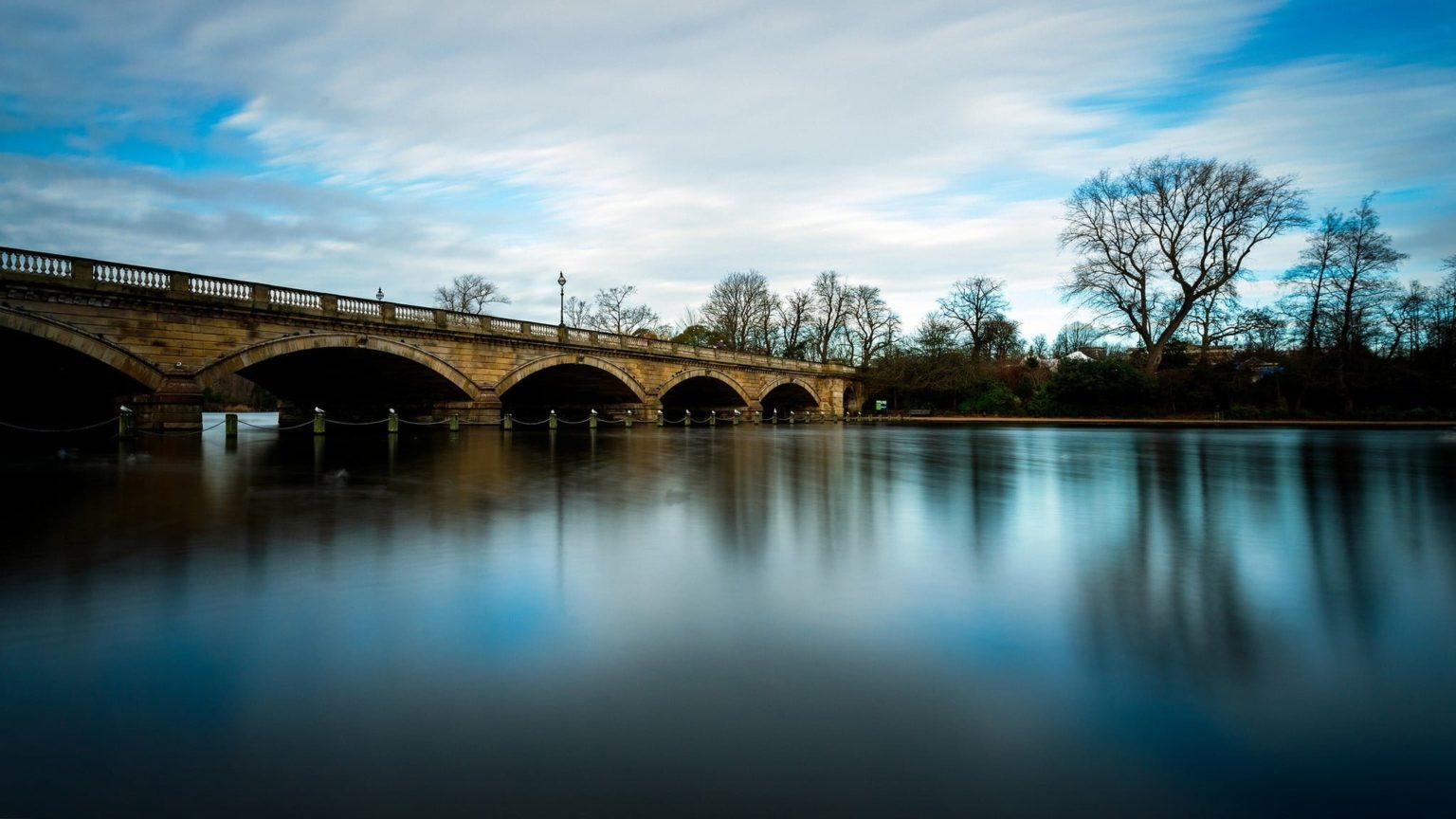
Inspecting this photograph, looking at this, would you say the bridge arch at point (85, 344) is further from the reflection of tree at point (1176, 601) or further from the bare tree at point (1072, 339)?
the bare tree at point (1072, 339)

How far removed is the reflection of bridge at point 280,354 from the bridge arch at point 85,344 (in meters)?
0.03

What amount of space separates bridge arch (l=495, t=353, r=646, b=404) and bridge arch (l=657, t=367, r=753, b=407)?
1933mm

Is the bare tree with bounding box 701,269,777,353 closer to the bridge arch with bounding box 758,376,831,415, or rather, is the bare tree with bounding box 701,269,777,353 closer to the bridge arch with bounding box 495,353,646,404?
the bridge arch with bounding box 758,376,831,415

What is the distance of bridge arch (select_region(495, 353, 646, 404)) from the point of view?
95.9 feet

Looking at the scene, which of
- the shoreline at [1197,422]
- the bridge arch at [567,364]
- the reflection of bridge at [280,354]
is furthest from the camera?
the shoreline at [1197,422]

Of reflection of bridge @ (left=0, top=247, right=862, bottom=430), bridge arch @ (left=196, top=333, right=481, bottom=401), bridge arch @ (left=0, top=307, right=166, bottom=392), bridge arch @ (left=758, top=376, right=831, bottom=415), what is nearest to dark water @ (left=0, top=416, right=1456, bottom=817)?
bridge arch @ (left=0, top=307, right=166, bottom=392)

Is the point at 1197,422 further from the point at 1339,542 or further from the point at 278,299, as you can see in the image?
the point at 278,299

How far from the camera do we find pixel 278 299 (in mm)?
21906

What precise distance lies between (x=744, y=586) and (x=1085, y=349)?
77.4m

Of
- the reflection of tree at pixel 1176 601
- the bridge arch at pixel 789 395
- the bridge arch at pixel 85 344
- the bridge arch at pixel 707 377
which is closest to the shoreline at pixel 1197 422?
the bridge arch at pixel 789 395

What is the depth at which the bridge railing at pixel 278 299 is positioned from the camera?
57.3ft

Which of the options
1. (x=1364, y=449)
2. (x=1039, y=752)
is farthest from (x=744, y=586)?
(x=1364, y=449)

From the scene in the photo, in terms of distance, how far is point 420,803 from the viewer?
6.84 feet

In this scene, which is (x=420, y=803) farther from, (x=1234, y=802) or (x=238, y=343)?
(x=238, y=343)
